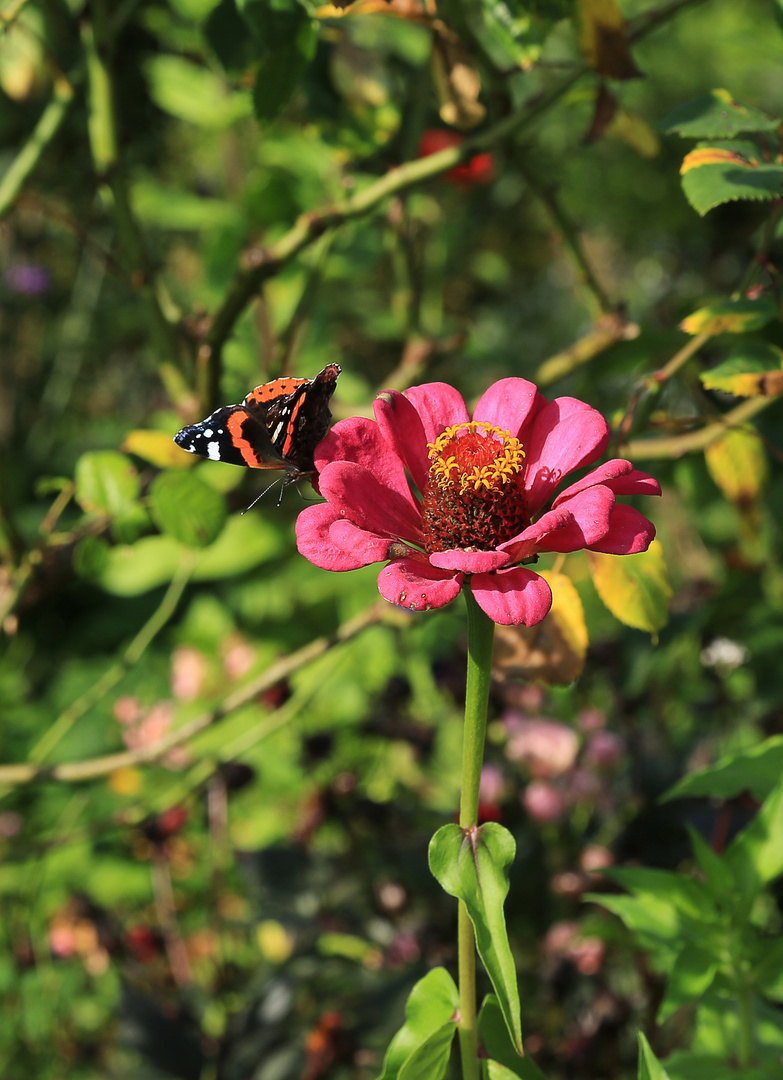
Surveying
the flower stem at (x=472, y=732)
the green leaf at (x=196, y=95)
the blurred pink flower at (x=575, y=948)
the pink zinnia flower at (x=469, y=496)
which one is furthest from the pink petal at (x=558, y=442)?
the green leaf at (x=196, y=95)

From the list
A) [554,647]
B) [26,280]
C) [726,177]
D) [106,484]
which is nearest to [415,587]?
[554,647]

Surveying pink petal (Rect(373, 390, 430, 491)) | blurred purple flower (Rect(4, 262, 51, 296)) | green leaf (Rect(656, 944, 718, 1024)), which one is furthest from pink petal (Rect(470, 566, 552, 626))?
blurred purple flower (Rect(4, 262, 51, 296))

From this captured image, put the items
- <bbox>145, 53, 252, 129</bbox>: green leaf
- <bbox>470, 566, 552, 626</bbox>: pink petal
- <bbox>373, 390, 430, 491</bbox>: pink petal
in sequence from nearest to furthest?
<bbox>470, 566, 552, 626</bbox>: pink petal < <bbox>373, 390, 430, 491</bbox>: pink petal < <bbox>145, 53, 252, 129</bbox>: green leaf

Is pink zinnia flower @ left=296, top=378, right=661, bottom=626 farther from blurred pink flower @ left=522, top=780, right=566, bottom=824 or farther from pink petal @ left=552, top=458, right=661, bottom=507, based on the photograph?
blurred pink flower @ left=522, top=780, right=566, bottom=824

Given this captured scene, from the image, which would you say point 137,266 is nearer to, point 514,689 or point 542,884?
point 514,689

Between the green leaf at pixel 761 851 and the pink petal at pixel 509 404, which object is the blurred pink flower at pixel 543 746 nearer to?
the green leaf at pixel 761 851

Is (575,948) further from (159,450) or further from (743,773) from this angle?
(159,450)

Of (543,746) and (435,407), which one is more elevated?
(435,407)

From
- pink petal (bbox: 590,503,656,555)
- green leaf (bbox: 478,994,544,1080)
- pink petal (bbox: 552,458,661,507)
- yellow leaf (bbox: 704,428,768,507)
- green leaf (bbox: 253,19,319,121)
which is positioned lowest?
green leaf (bbox: 478,994,544,1080)
